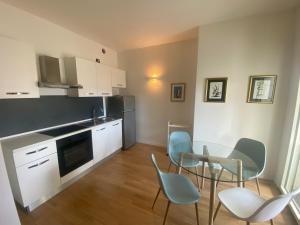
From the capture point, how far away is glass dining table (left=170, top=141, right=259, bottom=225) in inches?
58.9

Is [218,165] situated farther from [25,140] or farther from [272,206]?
[25,140]

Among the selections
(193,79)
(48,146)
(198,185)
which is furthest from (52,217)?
(193,79)

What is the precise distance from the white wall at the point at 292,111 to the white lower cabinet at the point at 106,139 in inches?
121

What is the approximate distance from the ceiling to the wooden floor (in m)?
2.67

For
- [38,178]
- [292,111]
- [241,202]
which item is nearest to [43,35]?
[38,178]

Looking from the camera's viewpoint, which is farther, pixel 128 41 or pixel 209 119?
pixel 128 41

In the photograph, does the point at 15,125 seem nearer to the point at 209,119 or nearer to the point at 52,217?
the point at 52,217

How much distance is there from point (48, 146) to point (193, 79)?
3.02m

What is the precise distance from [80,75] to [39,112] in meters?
0.91

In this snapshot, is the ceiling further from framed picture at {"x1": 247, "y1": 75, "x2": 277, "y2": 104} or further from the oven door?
the oven door

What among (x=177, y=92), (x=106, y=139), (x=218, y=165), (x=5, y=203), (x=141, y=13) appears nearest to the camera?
(x=5, y=203)

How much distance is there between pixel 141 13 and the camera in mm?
2107

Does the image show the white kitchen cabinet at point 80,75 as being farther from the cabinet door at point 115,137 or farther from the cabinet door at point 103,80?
the cabinet door at point 115,137

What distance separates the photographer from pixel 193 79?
10.8ft
